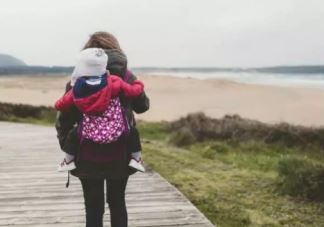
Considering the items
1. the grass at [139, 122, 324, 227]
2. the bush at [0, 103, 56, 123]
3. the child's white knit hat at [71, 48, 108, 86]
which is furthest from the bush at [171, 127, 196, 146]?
the child's white knit hat at [71, 48, 108, 86]

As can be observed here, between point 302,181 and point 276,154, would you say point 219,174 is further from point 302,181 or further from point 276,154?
point 276,154

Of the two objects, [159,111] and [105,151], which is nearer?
[105,151]

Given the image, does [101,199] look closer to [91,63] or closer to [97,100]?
[97,100]

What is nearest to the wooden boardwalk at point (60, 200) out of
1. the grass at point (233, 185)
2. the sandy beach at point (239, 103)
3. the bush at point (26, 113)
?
the grass at point (233, 185)

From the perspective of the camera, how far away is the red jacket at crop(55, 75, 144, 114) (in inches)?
150

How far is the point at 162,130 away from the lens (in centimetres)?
1797

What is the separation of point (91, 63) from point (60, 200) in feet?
8.84

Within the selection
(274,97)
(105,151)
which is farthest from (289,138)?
(274,97)

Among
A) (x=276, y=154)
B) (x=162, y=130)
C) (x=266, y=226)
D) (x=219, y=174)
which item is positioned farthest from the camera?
(x=162, y=130)

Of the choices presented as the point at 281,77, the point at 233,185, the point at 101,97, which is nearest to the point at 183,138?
the point at 233,185

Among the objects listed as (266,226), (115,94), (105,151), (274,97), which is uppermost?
(115,94)

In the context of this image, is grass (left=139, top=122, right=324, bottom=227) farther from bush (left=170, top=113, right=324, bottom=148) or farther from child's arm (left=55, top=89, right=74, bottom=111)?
child's arm (left=55, top=89, right=74, bottom=111)

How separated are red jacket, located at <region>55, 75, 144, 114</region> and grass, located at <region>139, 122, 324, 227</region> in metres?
2.37

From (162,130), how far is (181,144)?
462cm
